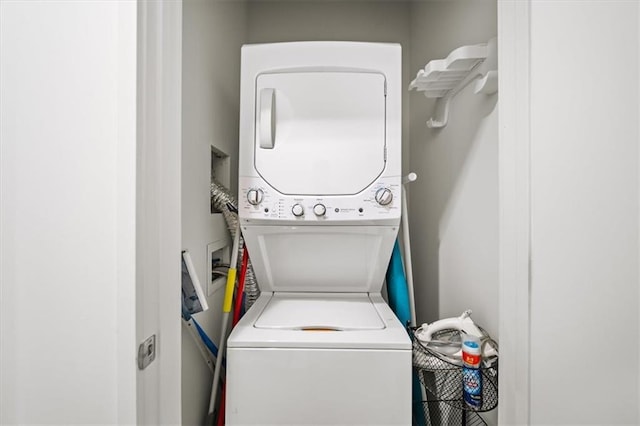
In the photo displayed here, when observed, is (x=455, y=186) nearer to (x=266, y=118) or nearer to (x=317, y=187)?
(x=317, y=187)

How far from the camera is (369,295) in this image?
1710mm

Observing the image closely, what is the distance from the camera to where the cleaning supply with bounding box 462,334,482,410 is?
3.71 feet

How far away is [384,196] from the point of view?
4.55 feet

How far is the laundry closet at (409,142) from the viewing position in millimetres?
1258

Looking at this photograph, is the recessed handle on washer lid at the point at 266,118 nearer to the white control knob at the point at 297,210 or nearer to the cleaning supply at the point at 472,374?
the white control knob at the point at 297,210

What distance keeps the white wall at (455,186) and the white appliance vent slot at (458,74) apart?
0.05 m

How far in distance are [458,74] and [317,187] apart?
2.69ft
